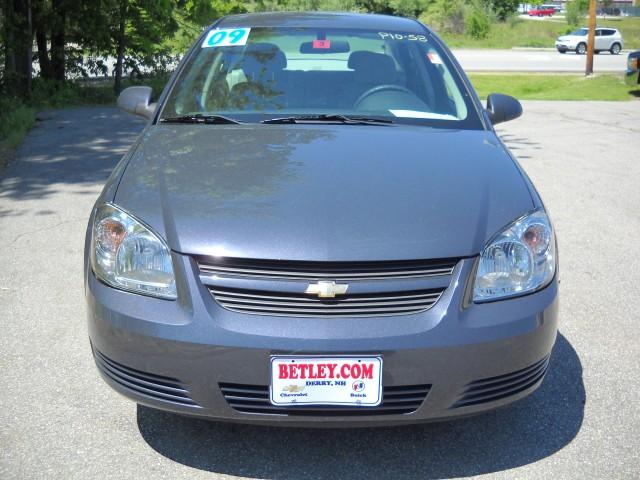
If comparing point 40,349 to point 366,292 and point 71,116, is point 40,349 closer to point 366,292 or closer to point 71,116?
point 366,292

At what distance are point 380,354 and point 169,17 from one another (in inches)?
598

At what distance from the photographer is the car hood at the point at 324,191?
9.04 feet

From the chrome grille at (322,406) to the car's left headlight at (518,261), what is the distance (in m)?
0.38

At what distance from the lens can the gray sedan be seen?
263 centimetres

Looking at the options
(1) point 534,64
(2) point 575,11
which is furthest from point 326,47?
(2) point 575,11

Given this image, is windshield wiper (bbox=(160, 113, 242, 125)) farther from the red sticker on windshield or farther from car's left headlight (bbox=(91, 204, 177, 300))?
car's left headlight (bbox=(91, 204, 177, 300))

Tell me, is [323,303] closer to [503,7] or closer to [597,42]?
[597,42]

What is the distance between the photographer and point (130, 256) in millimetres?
2889

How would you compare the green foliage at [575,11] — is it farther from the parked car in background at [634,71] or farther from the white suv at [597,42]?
the parked car in background at [634,71]

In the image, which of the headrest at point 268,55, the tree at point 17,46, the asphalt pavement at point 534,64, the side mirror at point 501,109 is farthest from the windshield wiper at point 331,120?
the asphalt pavement at point 534,64

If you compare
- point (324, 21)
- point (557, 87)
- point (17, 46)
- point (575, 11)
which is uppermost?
point (324, 21)

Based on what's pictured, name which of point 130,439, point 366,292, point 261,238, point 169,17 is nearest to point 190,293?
point 261,238

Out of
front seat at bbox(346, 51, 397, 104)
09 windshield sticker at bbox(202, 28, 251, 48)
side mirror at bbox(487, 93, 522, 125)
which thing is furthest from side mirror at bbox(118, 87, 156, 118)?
side mirror at bbox(487, 93, 522, 125)

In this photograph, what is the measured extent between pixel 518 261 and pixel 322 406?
85cm
